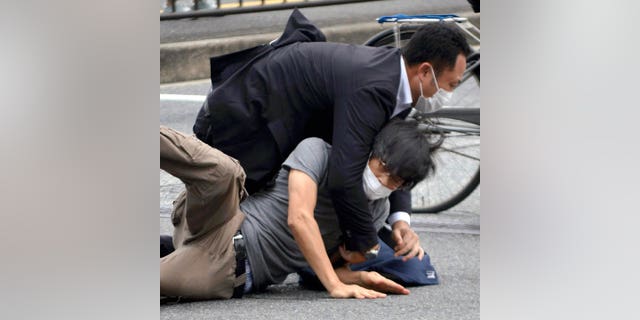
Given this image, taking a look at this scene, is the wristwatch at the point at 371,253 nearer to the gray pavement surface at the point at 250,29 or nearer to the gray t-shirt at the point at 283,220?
the gray t-shirt at the point at 283,220

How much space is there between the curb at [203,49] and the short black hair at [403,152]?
4.85 meters

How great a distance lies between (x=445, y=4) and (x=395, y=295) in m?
5.71

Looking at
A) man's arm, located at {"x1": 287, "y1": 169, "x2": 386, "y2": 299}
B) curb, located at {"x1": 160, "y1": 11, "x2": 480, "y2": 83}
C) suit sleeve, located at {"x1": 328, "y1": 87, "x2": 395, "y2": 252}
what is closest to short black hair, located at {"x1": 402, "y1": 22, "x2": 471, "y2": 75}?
suit sleeve, located at {"x1": 328, "y1": 87, "x2": 395, "y2": 252}

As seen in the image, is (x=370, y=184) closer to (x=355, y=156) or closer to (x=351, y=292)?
(x=355, y=156)

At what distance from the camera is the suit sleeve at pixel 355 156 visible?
10.6ft

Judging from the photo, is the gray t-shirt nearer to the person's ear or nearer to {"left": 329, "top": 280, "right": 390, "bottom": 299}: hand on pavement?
{"left": 329, "top": 280, "right": 390, "bottom": 299}: hand on pavement

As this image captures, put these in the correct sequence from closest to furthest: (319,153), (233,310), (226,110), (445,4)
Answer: (233,310) → (319,153) → (226,110) → (445,4)

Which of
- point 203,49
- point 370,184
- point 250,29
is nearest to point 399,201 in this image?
point 370,184

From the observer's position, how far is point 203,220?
324cm

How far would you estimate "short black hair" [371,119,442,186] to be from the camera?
10.6 feet

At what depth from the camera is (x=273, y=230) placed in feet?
11.1
